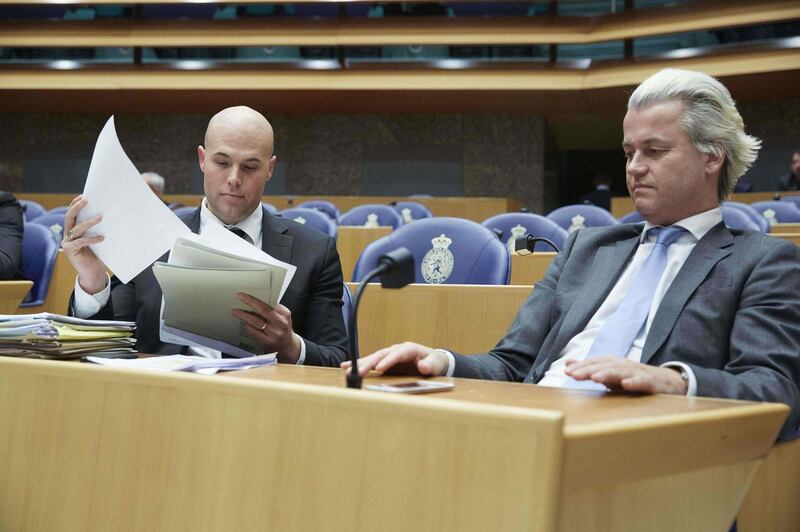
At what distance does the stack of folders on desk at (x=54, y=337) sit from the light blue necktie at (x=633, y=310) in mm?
849

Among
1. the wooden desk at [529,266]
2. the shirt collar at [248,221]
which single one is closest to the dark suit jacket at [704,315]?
the shirt collar at [248,221]

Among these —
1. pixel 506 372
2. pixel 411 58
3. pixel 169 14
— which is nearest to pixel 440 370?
pixel 506 372

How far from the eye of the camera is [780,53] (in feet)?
33.4

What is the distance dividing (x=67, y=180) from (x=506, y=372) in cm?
1397

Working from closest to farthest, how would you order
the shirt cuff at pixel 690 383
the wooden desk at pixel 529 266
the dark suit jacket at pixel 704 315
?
the shirt cuff at pixel 690 383
the dark suit jacket at pixel 704 315
the wooden desk at pixel 529 266

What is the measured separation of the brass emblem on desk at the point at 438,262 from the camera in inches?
141

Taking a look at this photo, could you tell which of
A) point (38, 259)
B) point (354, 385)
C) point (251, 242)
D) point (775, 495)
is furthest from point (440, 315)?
point (38, 259)

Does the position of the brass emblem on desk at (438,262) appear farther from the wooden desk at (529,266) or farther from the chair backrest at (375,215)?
the chair backrest at (375,215)

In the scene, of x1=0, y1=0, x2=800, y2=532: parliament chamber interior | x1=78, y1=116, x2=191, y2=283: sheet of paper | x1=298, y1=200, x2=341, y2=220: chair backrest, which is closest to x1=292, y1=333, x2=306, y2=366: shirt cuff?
x1=0, y1=0, x2=800, y2=532: parliament chamber interior

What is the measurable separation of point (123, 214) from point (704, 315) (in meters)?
1.17

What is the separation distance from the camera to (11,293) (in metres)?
3.18

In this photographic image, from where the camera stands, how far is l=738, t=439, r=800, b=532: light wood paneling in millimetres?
1433

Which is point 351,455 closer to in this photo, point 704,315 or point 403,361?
point 403,361

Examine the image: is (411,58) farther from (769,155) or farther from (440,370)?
(440,370)
